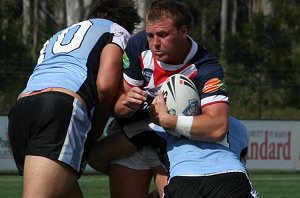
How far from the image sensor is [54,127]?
19.6 ft

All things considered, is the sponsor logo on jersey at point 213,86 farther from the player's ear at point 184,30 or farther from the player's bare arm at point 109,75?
the player's bare arm at point 109,75

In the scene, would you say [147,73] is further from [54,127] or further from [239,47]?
[239,47]

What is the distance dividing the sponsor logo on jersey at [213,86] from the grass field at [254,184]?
651 cm

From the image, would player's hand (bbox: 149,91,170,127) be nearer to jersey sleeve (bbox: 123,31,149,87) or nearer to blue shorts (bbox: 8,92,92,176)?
jersey sleeve (bbox: 123,31,149,87)

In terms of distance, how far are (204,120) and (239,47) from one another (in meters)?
32.3

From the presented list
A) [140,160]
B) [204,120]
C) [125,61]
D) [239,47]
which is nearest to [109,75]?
[125,61]

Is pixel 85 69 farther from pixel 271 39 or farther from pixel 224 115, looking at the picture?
pixel 271 39

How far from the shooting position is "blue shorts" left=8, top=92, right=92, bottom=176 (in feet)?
19.5

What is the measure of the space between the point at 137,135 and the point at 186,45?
0.89 m

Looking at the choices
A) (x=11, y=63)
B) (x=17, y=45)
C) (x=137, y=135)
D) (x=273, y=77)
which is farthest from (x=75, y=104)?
(x=17, y=45)

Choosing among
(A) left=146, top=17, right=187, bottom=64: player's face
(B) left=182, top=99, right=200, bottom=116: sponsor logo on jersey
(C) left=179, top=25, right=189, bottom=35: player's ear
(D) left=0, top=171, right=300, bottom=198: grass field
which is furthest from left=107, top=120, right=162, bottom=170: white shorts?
(D) left=0, top=171, right=300, bottom=198: grass field

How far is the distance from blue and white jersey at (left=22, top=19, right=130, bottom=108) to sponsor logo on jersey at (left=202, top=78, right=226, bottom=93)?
635mm

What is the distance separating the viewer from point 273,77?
27.3 metres

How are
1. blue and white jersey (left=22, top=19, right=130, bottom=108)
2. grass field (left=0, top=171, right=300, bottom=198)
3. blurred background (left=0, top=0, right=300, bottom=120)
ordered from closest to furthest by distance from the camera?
blue and white jersey (left=22, top=19, right=130, bottom=108) < grass field (left=0, top=171, right=300, bottom=198) < blurred background (left=0, top=0, right=300, bottom=120)
